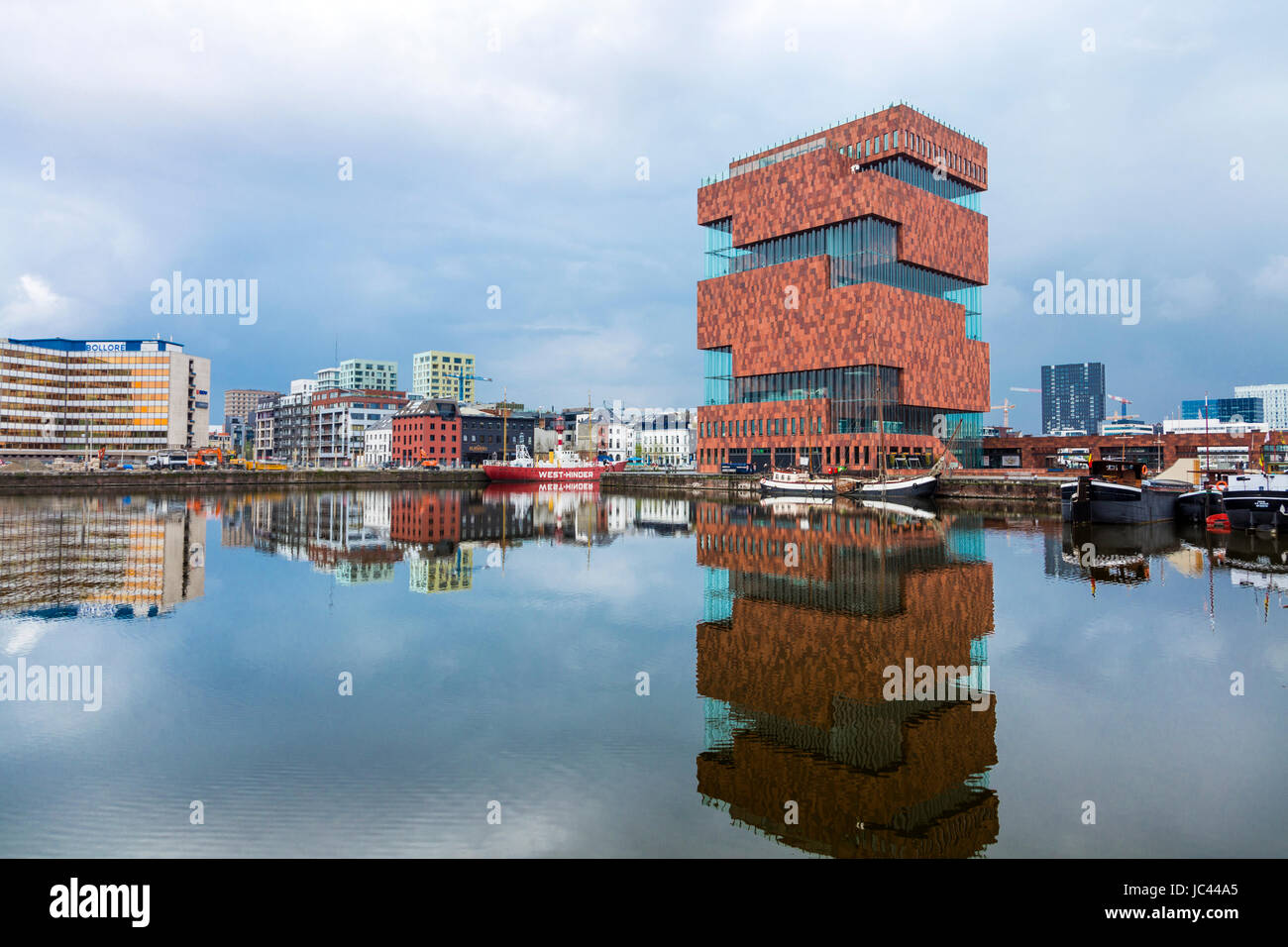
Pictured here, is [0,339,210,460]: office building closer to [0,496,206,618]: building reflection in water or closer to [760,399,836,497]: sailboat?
[0,496,206,618]: building reflection in water

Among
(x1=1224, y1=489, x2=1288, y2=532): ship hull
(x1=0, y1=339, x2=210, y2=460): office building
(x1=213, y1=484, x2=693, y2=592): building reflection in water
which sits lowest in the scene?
(x1=213, y1=484, x2=693, y2=592): building reflection in water

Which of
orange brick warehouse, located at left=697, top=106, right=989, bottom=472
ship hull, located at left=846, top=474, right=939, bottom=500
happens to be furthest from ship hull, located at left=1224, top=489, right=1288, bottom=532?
orange brick warehouse, located at left=697, top=106, right=989, bottom=472

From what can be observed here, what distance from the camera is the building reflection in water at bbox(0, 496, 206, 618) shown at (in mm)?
20281

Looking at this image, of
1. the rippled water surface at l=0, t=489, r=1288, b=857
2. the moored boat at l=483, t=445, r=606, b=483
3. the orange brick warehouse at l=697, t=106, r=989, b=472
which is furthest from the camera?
the moored boat at l=483, t=445, r=606, b=483

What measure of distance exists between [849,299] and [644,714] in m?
99.3

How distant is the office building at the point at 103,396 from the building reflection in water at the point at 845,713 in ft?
541

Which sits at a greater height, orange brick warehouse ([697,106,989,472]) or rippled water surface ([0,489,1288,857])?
orange brick warehouse ([697,106,989,472])

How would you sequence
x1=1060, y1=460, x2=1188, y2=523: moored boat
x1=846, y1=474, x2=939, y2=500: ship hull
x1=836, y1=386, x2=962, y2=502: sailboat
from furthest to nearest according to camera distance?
x1=836, y1=386, x2=962, y2=502: sailboat
x1=846, y1=474, x2=939, y2=500: ship hull
x1=1060, y1=460, x2=1188, y2=523: moored boat

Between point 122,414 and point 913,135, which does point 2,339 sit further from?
point 913,135

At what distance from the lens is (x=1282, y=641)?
54.4ft

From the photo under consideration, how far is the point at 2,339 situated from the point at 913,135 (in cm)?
16699

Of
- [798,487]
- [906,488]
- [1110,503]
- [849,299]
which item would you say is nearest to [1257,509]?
[1110,503]

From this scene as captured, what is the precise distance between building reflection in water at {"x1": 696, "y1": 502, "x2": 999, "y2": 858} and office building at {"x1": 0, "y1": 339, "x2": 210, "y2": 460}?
541ft

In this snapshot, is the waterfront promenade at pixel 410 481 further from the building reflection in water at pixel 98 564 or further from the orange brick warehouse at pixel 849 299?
the building reflection in water at pixel 98 564
